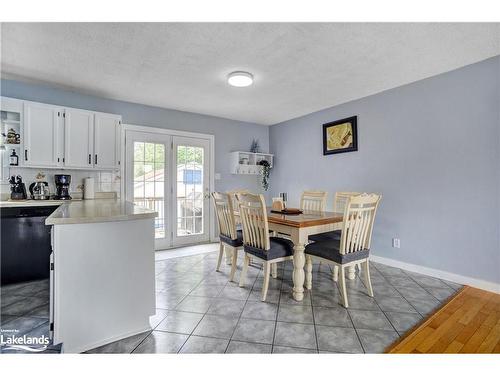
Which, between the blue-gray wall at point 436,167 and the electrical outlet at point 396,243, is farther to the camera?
the electrical outlet at point 396,243

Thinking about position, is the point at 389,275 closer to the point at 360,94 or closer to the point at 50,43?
the point at 360,94

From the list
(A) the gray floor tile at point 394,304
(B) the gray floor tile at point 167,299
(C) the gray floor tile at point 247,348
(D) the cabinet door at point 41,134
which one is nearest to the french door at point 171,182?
(D) the cabinet door at point 41,134

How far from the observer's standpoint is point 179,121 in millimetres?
4359

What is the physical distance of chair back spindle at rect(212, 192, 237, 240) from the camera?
2.75m

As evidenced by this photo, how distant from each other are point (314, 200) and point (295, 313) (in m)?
1.86

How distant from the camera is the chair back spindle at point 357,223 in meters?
2.17

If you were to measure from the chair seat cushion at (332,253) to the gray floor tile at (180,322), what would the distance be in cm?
119

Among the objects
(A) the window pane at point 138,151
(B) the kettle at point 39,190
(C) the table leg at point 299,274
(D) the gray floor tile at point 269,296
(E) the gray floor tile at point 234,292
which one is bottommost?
(D) the gray floor tile at point 269,296

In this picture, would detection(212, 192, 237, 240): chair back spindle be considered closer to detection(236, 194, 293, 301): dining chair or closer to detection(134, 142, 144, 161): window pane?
detection(236, 194, 293, 301): dining chair

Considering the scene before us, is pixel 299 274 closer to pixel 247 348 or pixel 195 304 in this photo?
pixel 247 348

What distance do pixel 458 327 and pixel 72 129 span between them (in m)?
4.53

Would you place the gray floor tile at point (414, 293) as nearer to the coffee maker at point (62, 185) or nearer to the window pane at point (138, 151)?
the window pane at point (138, 151)

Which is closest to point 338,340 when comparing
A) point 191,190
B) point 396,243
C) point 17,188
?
point 396,243
